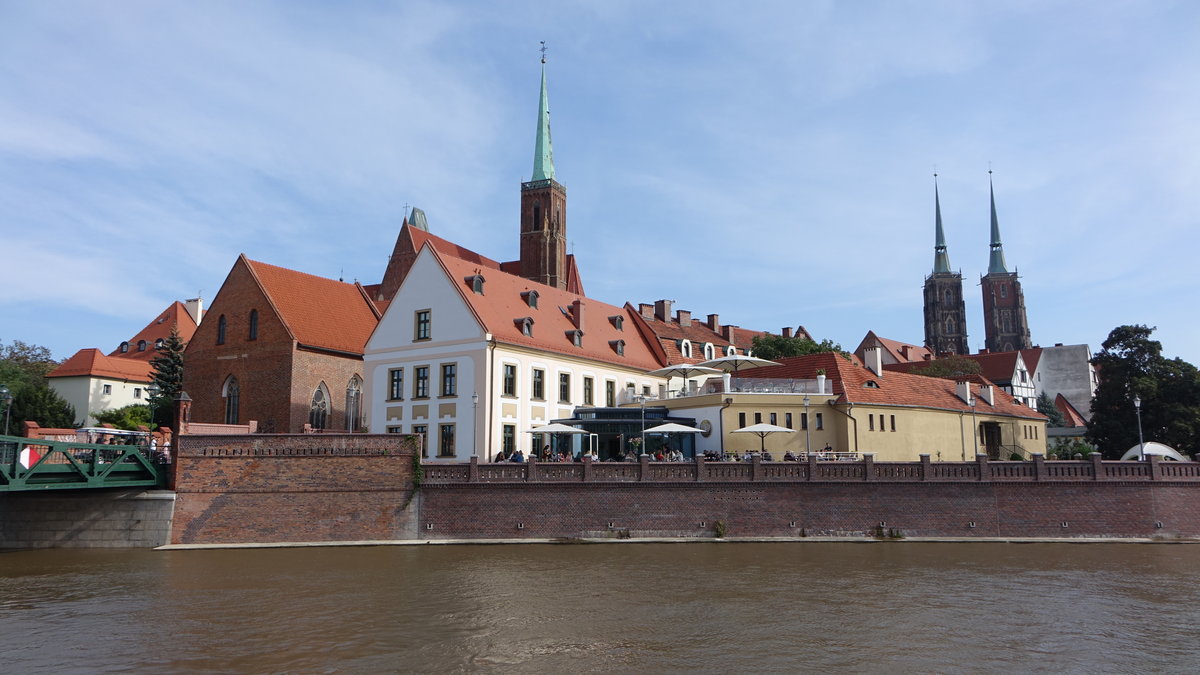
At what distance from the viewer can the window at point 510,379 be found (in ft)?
140

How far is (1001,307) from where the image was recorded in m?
157

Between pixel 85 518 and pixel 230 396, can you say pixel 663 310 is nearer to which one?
pixel 230 396

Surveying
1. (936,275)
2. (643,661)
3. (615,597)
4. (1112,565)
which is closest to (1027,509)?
(1112,565)

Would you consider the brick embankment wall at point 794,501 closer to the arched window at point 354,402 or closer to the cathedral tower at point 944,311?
the arched window at point 354,402

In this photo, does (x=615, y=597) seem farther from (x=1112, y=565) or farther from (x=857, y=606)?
(x=1112, y=565)

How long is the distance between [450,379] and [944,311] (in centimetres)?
12760

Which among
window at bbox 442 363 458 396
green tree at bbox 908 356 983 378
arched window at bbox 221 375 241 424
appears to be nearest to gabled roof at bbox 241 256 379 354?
arched window at bbox 221 375 241 424

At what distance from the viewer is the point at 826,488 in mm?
34531

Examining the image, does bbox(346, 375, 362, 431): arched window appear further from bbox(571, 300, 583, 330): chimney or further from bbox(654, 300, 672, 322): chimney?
bbox(654, 300, 672, 322): chimney

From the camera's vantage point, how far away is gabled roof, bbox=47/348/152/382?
68.1 meters

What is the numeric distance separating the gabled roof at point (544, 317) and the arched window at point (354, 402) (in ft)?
29.6

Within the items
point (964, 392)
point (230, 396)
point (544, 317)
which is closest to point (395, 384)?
point (544, 317)

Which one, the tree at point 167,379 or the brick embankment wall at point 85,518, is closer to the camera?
the brick embankment wall at point 85,518

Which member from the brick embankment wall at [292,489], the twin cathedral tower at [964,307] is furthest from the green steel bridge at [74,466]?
the twin cathedral tower at [964,307]
